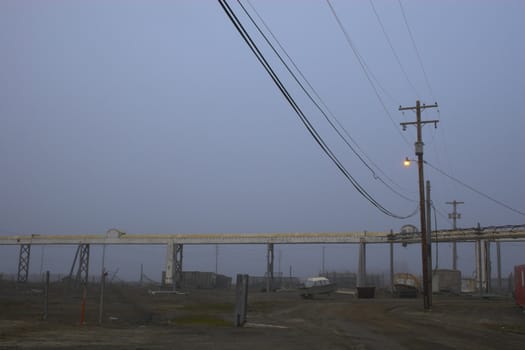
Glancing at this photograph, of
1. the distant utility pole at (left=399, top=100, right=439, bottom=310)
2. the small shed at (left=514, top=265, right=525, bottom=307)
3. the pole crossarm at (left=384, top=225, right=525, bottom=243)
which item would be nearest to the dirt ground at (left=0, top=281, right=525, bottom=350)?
the distant utility pole at (left=399, top=100, right=439, bottom=310)

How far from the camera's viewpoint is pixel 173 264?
219ft

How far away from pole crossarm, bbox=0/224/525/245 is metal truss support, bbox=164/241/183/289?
0.90m

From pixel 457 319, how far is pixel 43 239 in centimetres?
6332

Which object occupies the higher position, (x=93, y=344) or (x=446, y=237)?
(x=446, y=237)

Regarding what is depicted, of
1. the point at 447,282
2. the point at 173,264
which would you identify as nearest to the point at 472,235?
the point at 447,282

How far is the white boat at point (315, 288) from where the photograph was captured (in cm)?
5141

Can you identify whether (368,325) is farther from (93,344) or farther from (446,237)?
(446,237)

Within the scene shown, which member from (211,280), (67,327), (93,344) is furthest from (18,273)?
(93,344)

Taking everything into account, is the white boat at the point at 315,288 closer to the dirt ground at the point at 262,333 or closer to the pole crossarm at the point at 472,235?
the pole crossarm at the point at 472,235

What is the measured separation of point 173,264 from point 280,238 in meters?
14.2

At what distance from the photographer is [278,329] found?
1936cm

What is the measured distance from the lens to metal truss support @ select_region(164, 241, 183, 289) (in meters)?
65.9

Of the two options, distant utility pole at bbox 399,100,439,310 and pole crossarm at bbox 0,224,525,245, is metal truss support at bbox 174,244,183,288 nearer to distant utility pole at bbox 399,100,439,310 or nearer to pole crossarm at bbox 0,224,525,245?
pole crossarm at bbox 0,224,525,245

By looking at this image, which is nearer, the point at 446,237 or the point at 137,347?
the point at 137,347
